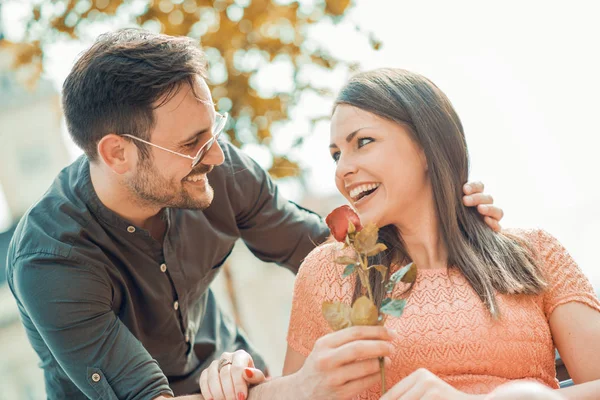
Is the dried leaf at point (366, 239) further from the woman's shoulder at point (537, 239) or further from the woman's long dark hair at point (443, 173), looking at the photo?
the woman's shoulder at point (537, 239)

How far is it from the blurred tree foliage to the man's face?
1201 mm

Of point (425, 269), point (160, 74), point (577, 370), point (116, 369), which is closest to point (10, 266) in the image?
point (116, 369)

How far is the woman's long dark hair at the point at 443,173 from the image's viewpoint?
2414 millimetres

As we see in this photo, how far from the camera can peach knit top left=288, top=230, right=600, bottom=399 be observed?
2.26 m

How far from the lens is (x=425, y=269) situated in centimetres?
250

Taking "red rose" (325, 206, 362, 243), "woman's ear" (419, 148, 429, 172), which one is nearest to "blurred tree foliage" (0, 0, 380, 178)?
"woman's ear" (419, 148, 429, 172)

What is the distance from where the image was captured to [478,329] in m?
2.27

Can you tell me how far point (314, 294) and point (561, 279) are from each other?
87 cm

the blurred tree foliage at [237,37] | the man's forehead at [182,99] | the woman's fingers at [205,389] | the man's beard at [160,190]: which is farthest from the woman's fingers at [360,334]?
the blurred tree foliage at [237,37]

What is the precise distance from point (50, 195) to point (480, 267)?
5.66 ft

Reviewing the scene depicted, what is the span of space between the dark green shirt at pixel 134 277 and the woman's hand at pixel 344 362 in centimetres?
83

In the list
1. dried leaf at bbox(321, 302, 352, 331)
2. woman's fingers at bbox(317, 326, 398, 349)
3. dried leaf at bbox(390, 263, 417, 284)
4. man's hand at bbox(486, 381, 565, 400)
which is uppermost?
dried leaf at bbox(390, 263, 417, 284)

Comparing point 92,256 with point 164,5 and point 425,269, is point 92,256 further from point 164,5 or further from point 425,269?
point 164,5

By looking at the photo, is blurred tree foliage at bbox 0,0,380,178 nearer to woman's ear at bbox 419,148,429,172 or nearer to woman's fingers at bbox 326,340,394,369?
woman's ear at bbox 419,148,429,172
